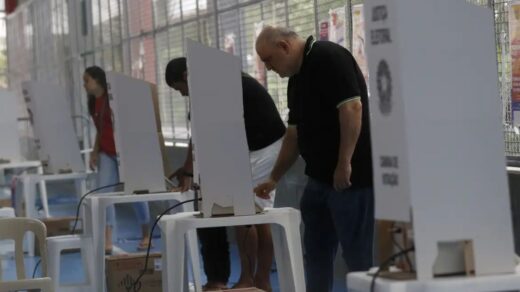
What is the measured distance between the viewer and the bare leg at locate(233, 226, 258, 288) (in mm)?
6027

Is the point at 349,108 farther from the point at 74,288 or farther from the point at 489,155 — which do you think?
the point at 74,288

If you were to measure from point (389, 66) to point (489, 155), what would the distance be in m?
0.36

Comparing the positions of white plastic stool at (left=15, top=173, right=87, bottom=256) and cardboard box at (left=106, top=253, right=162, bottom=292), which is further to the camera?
white plastic stool at (left=15, top=173, right=87, bottom=256)

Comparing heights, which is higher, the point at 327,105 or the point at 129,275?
the point at 327,105

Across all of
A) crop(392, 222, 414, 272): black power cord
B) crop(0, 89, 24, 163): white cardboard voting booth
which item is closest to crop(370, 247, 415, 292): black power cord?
crop(392, 222, 414, 272): black power cord

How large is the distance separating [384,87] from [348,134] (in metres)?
1.44

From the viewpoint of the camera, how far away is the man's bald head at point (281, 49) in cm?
444

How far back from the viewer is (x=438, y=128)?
2.75 meters

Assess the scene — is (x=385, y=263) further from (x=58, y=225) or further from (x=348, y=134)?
(x=58, y=225)

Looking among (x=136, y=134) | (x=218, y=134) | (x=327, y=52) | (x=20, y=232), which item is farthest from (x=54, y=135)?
(x=327, y=52)

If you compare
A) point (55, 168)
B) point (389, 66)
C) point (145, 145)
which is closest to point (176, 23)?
point (55, 168)

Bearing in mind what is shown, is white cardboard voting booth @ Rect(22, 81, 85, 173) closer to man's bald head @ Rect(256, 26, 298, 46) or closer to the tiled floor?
the tiled floor

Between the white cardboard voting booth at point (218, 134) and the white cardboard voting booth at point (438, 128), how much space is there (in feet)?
5.20

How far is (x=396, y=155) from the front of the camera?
9.05 ft
